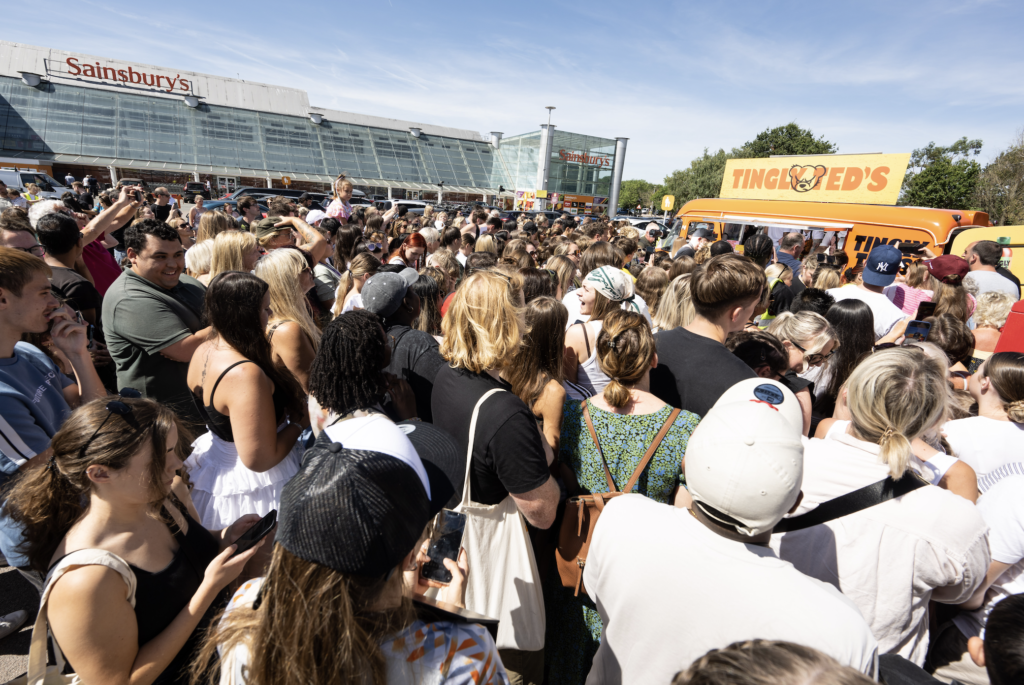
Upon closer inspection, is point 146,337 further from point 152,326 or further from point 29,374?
point 29,374

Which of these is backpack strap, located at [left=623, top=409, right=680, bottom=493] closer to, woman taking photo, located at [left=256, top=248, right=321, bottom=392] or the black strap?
the black strap

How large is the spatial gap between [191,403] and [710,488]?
10.8 feet

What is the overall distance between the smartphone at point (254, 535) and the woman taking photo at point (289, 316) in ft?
2.77

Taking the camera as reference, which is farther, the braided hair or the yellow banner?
the yellow banner

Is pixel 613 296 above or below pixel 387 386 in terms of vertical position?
above

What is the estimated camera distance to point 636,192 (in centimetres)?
9594

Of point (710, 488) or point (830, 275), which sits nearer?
point (710, 488)

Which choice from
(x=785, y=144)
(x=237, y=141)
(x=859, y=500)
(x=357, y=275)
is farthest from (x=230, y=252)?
(x=785, y=144)

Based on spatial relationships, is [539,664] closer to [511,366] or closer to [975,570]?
Answer: [511,366]

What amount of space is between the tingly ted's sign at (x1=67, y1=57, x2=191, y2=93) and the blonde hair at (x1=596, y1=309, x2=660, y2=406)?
166ft

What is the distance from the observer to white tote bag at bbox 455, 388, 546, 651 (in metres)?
2.01

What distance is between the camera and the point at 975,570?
4.97ft

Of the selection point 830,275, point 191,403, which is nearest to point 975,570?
point 191,403

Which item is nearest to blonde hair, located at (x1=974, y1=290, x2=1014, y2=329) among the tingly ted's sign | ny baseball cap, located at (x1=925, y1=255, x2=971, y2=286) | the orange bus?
ny baseball cap, located at (x1=925, y1=255, x2=971, y2=286)
